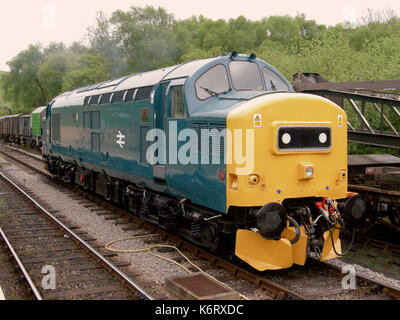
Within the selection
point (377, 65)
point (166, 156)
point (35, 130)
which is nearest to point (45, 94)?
point (35, 130)

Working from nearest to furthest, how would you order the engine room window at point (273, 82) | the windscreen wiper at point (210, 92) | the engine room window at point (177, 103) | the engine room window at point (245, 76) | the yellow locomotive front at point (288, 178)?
the yellow locomotive front at point (288, 178)
the windscreen wiper at point (210, 92)
the engine room window at point (177, 103)
the engine room window at point (245, 76)
the engine room window at point (273, 82)

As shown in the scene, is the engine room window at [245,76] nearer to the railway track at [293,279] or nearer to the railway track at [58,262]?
the railway track at [293,279]

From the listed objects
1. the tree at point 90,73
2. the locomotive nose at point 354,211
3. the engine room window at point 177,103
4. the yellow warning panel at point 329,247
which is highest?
the tree at point 90,73

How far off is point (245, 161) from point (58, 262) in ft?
13.7

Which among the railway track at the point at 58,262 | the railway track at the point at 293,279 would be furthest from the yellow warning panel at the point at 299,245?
the railway track at the point at 58,262

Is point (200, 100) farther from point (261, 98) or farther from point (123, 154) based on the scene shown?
point (123, 154)

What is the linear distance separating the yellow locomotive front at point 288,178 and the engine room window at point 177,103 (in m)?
1.59

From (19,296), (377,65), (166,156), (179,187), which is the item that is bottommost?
(19,296)

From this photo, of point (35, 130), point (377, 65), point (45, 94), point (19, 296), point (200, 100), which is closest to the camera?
point (19, 296)

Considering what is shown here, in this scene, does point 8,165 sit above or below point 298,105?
below

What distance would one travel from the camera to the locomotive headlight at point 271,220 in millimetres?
6883

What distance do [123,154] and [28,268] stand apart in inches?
145

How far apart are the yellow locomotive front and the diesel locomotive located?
16 mm
